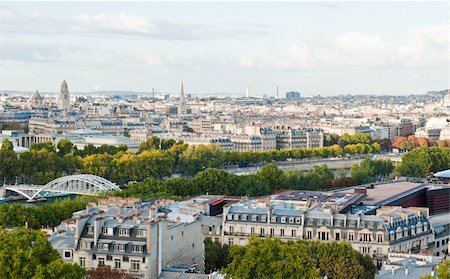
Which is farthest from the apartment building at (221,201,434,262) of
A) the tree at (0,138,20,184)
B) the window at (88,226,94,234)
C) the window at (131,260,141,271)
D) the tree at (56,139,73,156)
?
the tree at (56,139,73,156)

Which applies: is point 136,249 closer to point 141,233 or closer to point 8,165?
point 141,233

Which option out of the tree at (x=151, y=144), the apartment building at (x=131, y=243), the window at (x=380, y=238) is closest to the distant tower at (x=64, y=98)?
the tree at (x=151, y=144)

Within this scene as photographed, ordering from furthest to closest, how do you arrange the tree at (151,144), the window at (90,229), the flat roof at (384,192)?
1. the tree at (151,144)
2. the flat roof at (384,192)
3. the window at (90,229)

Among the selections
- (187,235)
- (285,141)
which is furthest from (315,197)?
(285,141)

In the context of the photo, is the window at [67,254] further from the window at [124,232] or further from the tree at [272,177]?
the tree at [272,177]

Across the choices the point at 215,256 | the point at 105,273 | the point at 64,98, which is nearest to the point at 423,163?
the point at 215,256

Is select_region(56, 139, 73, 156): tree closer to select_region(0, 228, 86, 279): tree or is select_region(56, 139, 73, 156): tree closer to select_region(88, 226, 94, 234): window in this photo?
select_region(88, 226, 94, 234): window
